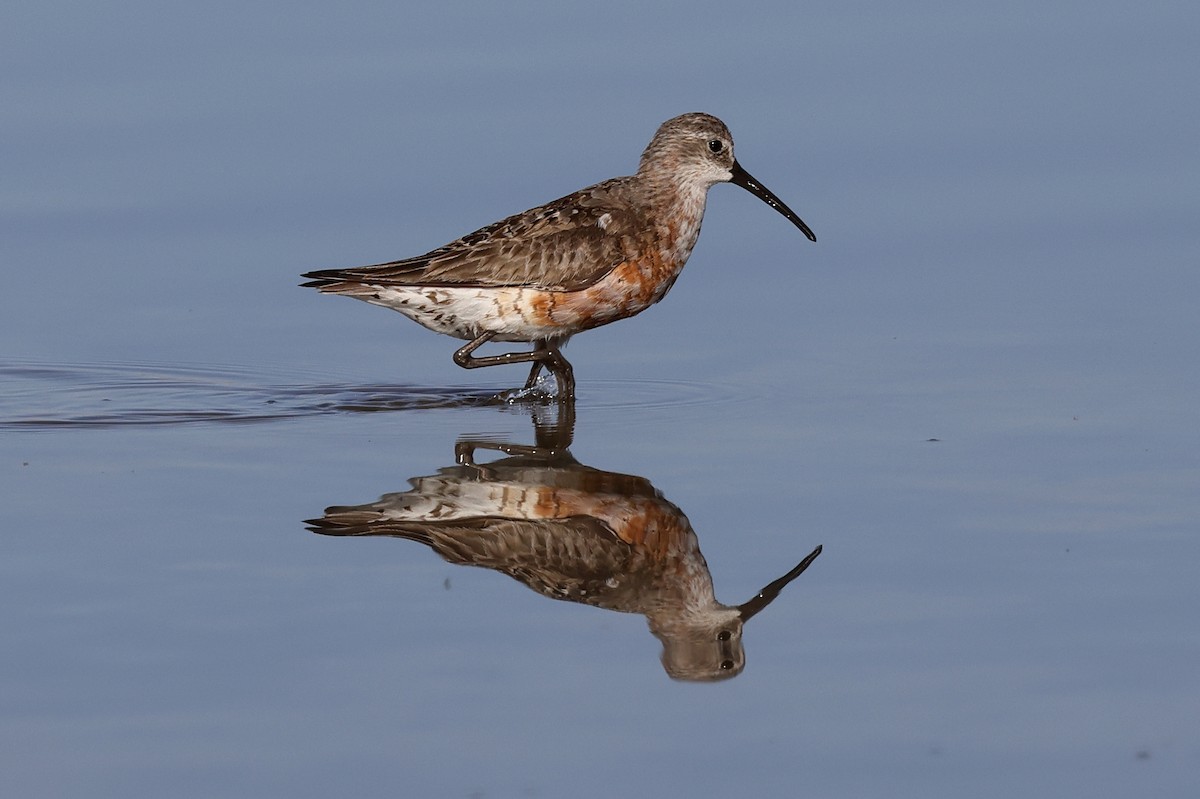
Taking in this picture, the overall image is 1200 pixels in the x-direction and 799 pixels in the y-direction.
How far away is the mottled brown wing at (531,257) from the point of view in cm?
1073

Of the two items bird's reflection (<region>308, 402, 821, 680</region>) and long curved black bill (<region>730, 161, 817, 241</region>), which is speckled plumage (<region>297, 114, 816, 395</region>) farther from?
bird's reflection (<region>308, 402, 821, 680</region>)

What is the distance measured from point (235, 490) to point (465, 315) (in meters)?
2.69

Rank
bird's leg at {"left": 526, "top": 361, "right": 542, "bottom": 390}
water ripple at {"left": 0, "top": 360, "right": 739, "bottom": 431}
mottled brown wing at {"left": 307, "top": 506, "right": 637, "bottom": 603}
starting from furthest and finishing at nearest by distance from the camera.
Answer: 1. bird's leg at {"left": 526, "top": 361, "right": 542, "bottom": 390}
2. water ripple at {"left": 0, "top": 360, "right": 739, "bottom": 431}
3. mottled brown wing at {"left": 307, "top": 506, "right": 637, "bottom": 603}

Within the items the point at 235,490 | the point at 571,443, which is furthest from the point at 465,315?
the point at 235,490

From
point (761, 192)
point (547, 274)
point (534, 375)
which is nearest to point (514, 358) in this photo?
point (534, 375)

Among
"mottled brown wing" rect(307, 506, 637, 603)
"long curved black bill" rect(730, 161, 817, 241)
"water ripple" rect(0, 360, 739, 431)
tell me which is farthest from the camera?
"long curved black bill" rect(730, 161, 817, 241)

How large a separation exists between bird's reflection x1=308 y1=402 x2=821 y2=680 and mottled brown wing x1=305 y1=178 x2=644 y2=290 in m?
1.91

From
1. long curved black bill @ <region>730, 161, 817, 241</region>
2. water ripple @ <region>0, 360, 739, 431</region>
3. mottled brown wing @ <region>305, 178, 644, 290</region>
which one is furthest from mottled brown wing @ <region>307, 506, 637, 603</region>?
long curved black bill @ <region>730, 161, 817, 241</region>

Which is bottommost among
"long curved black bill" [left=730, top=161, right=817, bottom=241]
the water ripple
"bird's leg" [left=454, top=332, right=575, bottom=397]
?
the water ripple

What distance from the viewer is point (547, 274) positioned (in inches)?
423

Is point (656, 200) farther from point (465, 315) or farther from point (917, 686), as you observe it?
point (917, 686)

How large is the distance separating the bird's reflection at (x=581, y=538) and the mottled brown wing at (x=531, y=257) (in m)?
1.91

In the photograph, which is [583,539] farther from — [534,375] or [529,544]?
[534,375]

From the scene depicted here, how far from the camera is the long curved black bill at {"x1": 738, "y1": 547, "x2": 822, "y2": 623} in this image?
6.92 meters
